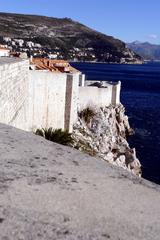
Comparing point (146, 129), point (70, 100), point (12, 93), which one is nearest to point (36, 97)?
point (70, 100)

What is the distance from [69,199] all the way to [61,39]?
16934 centimetres

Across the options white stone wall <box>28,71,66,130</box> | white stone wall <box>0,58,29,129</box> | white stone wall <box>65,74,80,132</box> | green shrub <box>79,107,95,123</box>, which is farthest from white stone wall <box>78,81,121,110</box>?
white stone wall <box>0,58,29,129</box>

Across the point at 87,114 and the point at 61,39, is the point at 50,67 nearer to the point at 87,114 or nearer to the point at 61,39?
the point at 87,114

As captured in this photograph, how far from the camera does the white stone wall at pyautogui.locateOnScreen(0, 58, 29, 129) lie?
8930mm

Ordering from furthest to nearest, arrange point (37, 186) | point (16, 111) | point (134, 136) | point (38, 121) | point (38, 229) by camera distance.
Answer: point (134, 136)
point (38, 121)
point (16, 111)
point (37, 186)
point (38, 229)

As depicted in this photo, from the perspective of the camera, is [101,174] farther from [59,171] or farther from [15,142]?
[15,142]

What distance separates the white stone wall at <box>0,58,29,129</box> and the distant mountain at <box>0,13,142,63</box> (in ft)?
410

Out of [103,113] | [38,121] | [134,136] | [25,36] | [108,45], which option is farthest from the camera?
[108,45]

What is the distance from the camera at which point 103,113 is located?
26.0m

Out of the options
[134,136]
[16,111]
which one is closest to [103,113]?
[134,136]

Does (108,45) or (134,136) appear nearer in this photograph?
(134,136)

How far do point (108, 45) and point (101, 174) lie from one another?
182879 mm

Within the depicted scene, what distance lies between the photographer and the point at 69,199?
3.92 m

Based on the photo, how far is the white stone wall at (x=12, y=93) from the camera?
893 cm
